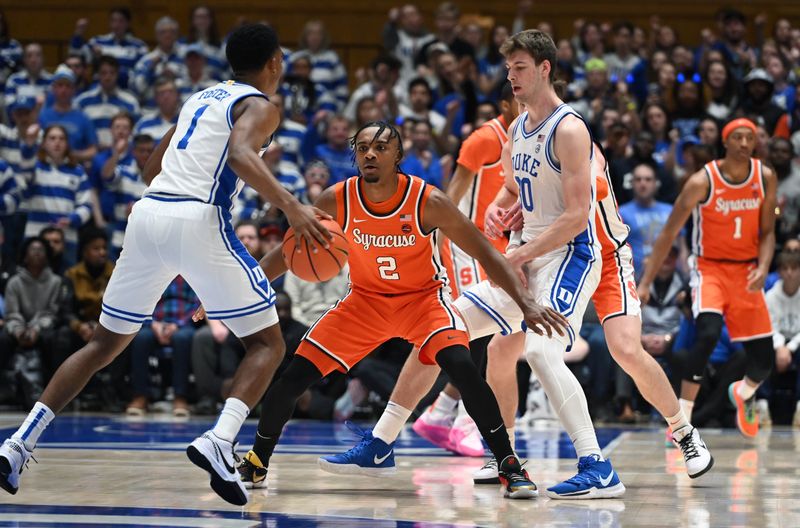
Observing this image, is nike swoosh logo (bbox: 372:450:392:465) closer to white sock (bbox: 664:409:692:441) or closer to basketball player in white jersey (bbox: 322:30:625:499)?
basketball player in white jersey (bbox: 322:30:625:499)

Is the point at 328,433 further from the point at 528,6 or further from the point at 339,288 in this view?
the point at 528,6

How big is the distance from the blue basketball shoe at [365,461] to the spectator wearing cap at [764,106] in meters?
7.85

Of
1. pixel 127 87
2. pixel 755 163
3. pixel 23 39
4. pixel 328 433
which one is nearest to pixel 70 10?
pixel 23 39

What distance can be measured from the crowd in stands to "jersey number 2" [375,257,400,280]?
387 cm

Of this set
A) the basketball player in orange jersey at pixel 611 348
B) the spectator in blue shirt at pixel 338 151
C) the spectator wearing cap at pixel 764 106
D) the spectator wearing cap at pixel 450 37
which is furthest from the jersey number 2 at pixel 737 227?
the spectator wearing cap at pixel 450 37

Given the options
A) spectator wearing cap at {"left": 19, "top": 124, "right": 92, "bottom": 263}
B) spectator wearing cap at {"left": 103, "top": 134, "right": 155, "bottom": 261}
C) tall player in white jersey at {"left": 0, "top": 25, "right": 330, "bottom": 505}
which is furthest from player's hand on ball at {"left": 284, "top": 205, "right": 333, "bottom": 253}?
spectator wearing cap at {"left": 19, "top": 124, "right": 92, "bottom": 263}

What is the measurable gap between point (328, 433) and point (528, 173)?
3.77m

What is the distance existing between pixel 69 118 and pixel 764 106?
23.8 ft

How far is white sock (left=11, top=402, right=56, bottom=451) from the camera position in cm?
505

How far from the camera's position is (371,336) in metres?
5.74

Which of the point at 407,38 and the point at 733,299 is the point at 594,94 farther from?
the point at 733,299

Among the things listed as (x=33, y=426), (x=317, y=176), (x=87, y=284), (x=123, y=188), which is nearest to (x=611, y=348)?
(x=33, y=426)

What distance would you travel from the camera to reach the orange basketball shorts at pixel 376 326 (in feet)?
18.4

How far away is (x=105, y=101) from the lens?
13203 mm
